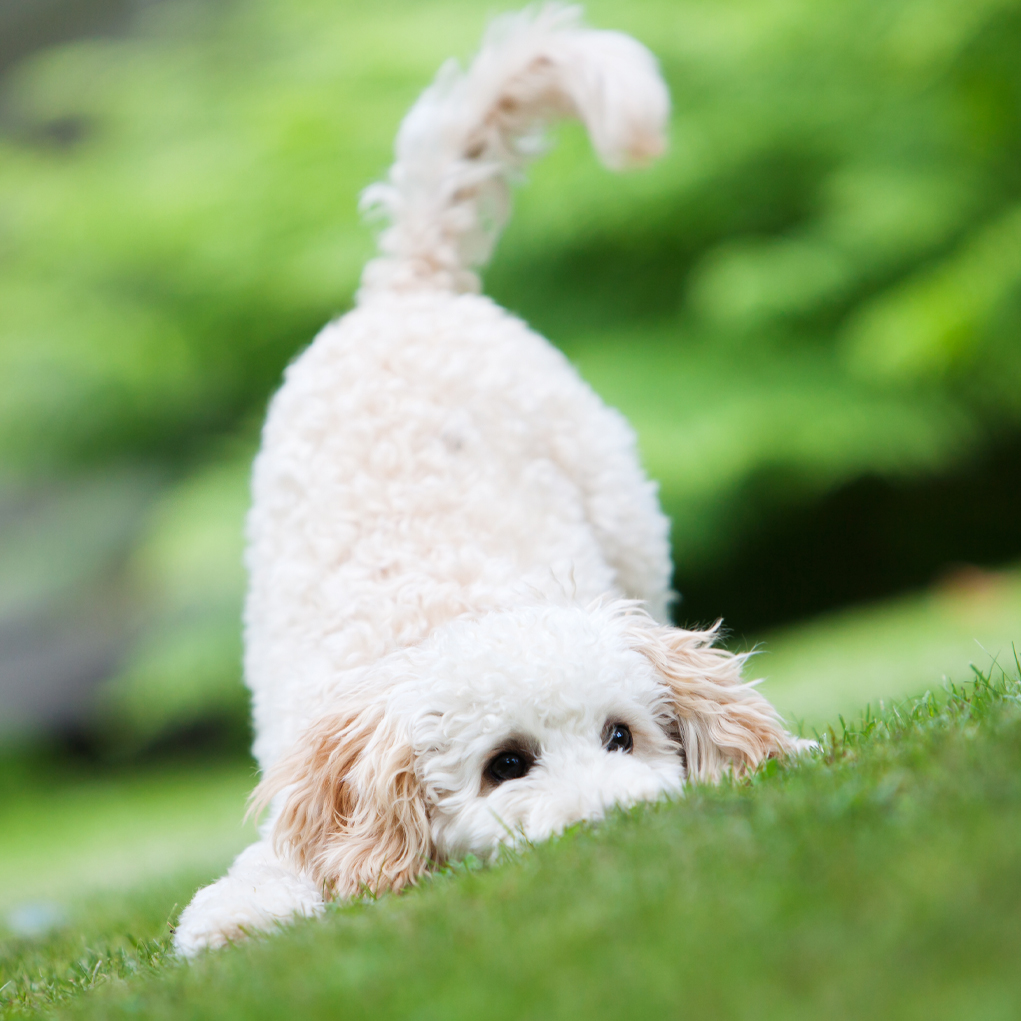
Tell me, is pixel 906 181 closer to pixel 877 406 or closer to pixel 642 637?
pixel 877 406

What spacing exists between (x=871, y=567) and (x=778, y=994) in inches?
481

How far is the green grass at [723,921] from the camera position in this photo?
4.73ft

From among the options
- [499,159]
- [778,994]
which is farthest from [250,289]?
[778,994]

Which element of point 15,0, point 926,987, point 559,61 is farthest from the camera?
point 15,0

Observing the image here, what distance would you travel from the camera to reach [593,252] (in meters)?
12.3

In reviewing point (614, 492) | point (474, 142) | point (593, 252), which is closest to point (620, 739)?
point (614, 492)

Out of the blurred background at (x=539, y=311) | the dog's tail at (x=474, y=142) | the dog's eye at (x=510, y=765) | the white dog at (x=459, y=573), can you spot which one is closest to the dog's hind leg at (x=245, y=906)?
the white dog at (x=459, y=573)

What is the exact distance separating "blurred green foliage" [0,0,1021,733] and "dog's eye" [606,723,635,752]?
6.31m

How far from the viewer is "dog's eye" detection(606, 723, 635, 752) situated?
297cm

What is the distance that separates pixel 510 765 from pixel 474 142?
255 cm

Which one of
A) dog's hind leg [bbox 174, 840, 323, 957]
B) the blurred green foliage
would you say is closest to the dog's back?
dog's hind leg [bbox 174, 840, 323, 957]

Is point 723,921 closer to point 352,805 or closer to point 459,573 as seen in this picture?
point 352,805

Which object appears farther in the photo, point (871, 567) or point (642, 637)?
point (871, 567)

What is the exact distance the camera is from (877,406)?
10.5 metres
